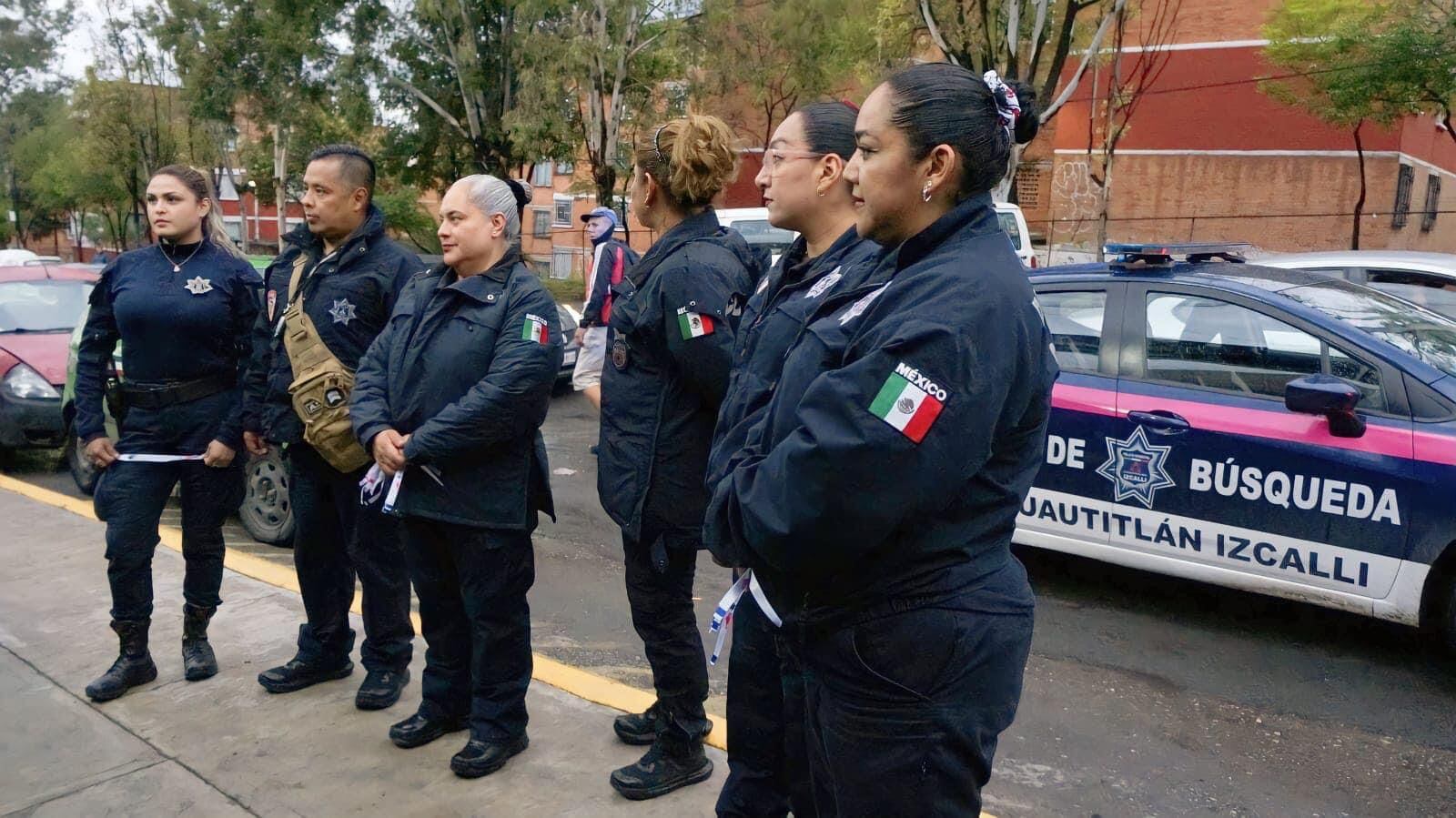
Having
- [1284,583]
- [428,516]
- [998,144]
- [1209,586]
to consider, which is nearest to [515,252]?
[428,516]

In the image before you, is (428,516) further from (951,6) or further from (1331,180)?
(1331,180)

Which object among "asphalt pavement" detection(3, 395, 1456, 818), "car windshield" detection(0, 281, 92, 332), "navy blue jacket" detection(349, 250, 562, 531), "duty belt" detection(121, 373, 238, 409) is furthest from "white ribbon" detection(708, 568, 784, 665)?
"car windshield" detection(0, 281, 92, 332)

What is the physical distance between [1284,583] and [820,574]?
3.54m

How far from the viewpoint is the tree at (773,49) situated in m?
26.9

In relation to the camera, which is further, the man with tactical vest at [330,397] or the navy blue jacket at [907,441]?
the man with tactical vest at [330,397]

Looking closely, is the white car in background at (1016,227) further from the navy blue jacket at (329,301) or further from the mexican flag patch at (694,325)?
the mexican flag patch at (694,325)

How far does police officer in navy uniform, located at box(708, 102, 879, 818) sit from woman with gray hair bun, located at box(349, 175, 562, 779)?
3.03ft

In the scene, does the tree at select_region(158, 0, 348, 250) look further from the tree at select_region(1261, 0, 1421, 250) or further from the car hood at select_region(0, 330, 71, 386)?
the tree at select_region(1261, 0, 1421, 250)

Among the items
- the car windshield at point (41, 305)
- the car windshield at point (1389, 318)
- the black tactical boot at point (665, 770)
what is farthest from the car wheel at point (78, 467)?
the car windshield at point (1389, 318)

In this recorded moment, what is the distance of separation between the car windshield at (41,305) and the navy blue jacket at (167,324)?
219 inches

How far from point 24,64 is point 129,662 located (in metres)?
62.0

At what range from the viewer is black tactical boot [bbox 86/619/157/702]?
4.06 m

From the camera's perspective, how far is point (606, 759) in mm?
3529

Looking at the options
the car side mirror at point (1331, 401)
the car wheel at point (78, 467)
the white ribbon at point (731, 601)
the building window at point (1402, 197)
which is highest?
the building window at point (1402, 197)
